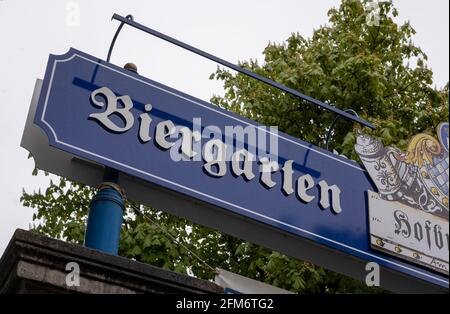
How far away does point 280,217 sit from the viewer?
5.77 meters

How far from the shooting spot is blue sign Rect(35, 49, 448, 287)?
5410 mm

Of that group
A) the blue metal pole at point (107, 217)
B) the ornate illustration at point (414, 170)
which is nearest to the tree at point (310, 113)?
the ornate illustration at point (414, 170)

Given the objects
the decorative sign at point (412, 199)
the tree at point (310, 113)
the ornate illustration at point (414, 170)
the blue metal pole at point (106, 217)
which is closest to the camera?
the blue metal pole at point (106, 217)

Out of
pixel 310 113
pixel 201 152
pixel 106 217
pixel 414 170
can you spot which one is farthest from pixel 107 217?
pixel 310 113

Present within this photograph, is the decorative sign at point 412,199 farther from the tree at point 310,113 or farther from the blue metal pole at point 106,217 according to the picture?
the tree at point 310,113

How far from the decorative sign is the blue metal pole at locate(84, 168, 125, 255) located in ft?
7.74

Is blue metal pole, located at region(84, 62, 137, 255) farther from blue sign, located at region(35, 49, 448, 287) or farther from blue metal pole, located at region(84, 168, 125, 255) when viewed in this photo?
blue sign, located at region(35, 49, 448, 287)

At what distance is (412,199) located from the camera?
656 cm

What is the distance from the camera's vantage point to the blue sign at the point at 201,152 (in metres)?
5.41

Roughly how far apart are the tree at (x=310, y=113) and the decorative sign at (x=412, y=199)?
3524 millimetres

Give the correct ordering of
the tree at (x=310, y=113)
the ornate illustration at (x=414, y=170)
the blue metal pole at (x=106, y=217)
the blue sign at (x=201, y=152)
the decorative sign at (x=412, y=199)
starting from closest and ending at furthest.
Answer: the blue metal pole at (x=106, y=217), the blue sign at (x=201, y=152), the decorative sign at (x=412, y=199), the ornate illustration at (x=414, y=170), the tree at (x=310, y=113)

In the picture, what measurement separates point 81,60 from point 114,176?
3.47ft

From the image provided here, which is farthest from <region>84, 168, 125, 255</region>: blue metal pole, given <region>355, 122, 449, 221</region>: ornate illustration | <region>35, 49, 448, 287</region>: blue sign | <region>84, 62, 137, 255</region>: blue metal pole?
<region>355, 122, 449, 221</region>: ornate illustration
